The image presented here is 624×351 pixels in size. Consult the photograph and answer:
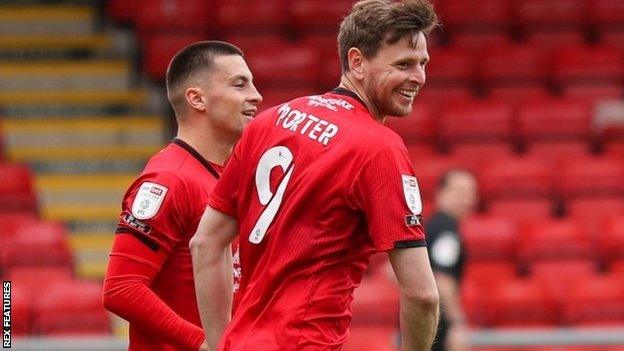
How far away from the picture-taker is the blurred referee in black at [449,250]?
7.38 metres

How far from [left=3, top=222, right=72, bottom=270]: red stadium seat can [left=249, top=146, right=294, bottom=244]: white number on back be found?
5.62 meters

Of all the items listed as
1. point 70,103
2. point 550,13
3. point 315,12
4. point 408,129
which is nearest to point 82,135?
point 70,103

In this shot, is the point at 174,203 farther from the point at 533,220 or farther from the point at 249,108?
the point at 533,220

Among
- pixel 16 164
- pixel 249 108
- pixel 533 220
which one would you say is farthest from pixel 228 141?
pixel 16 164

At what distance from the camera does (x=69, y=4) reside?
38.6ft

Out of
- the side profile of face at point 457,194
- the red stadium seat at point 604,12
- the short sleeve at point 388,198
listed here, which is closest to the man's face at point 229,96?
the short sleeve at point 388,198

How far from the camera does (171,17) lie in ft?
36.8

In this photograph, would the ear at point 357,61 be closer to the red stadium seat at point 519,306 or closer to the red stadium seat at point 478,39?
the red stadium seat at point 519,306

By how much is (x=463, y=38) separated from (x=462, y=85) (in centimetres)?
63

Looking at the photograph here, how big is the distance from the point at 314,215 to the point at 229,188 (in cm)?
30

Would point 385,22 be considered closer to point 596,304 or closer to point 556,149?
point 596,304

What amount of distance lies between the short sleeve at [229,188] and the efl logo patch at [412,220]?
0.52 metres

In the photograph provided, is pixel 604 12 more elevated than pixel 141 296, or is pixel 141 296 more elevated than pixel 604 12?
pixel 141 296

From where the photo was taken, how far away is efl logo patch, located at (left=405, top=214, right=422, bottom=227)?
359 centimetres
